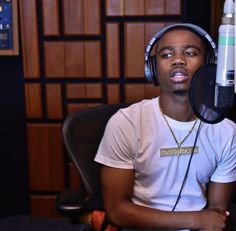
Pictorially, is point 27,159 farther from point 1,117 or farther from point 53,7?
point 53,7

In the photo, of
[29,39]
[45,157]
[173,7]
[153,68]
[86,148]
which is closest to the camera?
[153,68]

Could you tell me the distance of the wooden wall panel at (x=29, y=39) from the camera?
219 cm

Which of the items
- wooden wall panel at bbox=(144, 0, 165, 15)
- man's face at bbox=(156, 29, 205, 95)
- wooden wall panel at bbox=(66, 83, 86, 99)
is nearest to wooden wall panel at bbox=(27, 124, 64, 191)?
wooden wall panel at bbox=(66, 83, 86, 99)

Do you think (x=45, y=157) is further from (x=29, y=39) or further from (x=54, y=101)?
(x=29, y=39)

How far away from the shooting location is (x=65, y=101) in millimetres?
2277

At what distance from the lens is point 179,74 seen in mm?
1156

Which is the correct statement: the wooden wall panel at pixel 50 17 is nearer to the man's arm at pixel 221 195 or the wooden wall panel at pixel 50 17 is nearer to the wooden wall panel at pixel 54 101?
the wooden wall panel at pixel 54 101

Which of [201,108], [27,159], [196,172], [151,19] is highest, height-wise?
[151,19]

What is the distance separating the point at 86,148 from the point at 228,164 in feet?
1.62

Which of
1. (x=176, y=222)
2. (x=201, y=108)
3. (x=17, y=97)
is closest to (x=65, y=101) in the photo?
(x=17, y=97)

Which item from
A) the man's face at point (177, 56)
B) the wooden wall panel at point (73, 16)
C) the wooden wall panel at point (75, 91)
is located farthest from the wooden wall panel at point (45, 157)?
the man's face at point (177, 56)

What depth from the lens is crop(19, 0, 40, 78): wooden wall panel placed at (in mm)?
2188

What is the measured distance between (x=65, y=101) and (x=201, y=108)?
67.3 inches

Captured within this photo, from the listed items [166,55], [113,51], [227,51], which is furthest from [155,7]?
[227,51]
